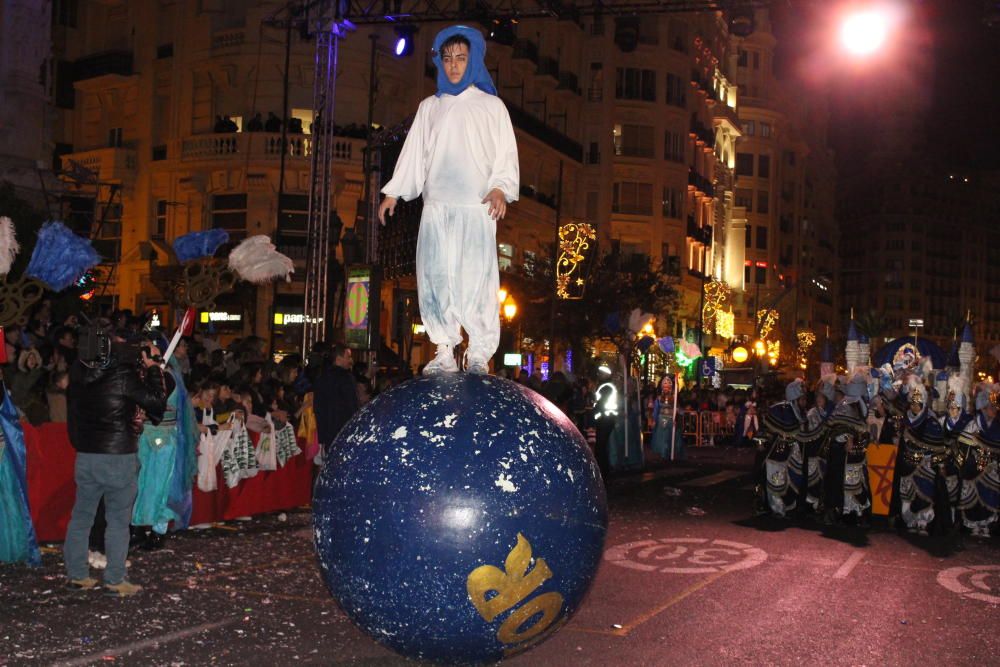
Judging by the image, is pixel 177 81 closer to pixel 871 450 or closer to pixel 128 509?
pixel 871 450

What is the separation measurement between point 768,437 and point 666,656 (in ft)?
27.2

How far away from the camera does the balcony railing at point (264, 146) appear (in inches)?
1266

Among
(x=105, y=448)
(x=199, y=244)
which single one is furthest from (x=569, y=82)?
(x=105, y=448)

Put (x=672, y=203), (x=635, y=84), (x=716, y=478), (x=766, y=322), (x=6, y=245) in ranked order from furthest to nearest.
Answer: (x=766, y=322)
(x=672, y=203)
(x=635, y=84)
(x=716, y=478)
(x=6, y=245)

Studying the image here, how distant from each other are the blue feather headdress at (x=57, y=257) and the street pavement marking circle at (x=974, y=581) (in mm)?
8080

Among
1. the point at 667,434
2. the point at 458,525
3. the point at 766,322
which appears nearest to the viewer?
the point at 458,525

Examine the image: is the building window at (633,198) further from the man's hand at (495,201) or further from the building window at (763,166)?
the man's hand at (495,201)

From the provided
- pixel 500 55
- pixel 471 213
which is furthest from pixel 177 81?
pixel 471 213

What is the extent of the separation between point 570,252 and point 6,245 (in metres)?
27.4

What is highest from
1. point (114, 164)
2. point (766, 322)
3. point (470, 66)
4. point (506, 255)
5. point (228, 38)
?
point (228, 38)

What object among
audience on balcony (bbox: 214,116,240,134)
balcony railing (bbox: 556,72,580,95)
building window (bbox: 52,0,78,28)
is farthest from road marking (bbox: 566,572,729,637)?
balcony railing (bbox: 556,72,580,95)

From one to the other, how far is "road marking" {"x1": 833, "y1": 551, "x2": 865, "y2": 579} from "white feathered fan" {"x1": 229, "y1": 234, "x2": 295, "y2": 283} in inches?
232

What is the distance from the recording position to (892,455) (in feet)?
48.7

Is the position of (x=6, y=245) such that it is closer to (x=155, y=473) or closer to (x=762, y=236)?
(x=155, y=473)
